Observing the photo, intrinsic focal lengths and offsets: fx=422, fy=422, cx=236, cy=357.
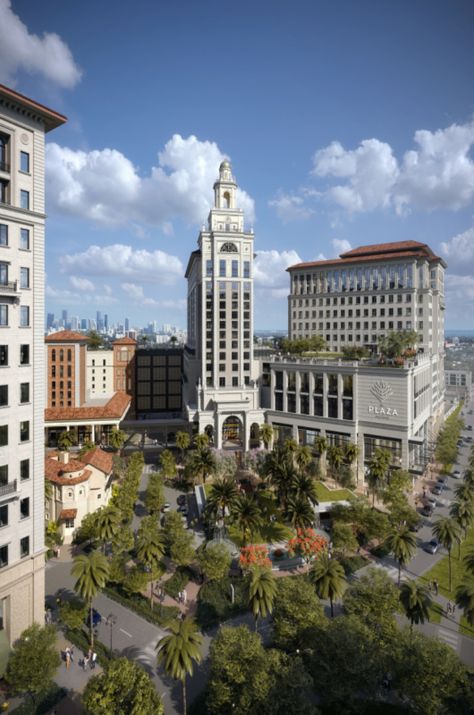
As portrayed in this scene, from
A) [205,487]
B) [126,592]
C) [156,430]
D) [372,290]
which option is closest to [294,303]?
[372,290]

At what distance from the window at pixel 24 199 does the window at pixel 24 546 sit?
29043mm

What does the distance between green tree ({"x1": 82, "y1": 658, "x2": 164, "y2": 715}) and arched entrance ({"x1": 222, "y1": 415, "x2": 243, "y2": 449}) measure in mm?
64580

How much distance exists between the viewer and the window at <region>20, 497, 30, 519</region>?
3695cm

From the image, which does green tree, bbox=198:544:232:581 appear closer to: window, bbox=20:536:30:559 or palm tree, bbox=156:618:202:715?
palm tree, bbox=156:618:202:715

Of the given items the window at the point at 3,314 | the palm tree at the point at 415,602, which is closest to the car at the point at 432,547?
the palm tree at the point at 415,602

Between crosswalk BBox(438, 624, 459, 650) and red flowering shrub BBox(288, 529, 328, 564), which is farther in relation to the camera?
red flowering shrub BBox(288, 529, 328, 564)

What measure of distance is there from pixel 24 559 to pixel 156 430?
238 ft

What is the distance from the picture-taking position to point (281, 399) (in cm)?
9569

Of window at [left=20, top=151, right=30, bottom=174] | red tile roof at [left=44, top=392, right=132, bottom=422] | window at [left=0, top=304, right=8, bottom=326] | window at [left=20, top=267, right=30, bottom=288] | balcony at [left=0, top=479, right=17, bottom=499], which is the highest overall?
window at [left=20, top=151, right=30, bottom=174]

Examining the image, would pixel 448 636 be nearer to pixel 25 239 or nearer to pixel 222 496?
pixel 222 496

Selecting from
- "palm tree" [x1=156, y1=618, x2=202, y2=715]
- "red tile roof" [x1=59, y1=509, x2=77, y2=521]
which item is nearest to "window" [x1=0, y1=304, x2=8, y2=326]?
"palm tree" [x1=156, y1=618, x2=202, y2=715]

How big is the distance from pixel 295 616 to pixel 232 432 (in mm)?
61572

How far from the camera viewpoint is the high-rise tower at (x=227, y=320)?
305 feet

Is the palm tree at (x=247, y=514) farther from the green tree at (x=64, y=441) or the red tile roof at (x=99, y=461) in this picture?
the green tree at (x=64, y=441)
